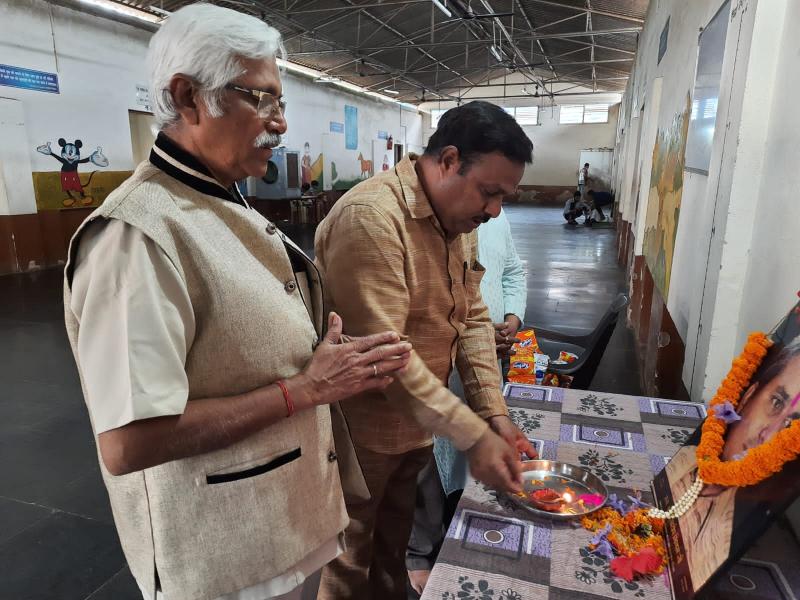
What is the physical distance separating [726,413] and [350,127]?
54.3 ft

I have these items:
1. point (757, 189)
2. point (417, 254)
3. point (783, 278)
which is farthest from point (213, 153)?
point (757, 189)

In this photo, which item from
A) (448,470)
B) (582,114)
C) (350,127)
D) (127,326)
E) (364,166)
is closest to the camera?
(127,326)

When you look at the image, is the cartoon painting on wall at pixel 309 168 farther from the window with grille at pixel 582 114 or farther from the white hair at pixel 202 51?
the white hair at pixel 202 51

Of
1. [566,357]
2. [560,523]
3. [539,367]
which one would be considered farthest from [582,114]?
[560,523]

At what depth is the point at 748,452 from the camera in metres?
0.84

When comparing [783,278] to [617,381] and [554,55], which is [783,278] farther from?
[554,55]

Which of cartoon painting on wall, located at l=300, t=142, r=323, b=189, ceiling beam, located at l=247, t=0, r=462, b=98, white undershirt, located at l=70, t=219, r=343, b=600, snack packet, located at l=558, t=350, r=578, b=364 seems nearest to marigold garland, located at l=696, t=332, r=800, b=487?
white undershirt, located at l=70, t=219, r=343, b=600

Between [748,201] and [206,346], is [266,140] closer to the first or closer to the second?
[206,346]

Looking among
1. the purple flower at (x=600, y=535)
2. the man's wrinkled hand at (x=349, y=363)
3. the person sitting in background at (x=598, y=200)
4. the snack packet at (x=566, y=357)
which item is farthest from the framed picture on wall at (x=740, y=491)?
the person sitting in background at (x=598, y=200)

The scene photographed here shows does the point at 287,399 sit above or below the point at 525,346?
above

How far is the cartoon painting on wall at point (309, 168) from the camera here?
13905mm

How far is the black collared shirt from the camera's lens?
912 millimetres

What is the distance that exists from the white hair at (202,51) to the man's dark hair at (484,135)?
507 millimetres

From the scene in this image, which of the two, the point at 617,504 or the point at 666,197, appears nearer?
the point at 617,504
